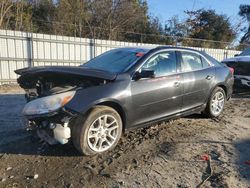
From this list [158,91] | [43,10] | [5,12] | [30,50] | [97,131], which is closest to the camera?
[97,131]

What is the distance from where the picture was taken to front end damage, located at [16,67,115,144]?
420 centimetres

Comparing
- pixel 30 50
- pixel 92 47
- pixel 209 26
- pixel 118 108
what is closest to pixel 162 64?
pixel 118 108

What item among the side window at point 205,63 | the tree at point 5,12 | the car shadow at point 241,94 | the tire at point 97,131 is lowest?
the car shadow at point 241,94

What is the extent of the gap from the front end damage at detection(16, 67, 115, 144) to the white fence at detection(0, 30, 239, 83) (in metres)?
6.76

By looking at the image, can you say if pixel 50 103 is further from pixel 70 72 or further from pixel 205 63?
pixel 205 63

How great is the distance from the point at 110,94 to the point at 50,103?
872 mm

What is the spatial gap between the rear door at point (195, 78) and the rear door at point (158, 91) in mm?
213

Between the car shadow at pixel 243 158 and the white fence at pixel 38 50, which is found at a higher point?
the white fence at pixel 38 50

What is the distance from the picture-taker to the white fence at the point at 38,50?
11.1m

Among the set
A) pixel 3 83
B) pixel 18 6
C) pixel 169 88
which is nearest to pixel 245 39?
pixel 18 6

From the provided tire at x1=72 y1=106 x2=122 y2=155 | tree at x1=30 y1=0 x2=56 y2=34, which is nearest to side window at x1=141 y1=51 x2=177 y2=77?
tire at x1=72 y1=106 x2=122 y2=155

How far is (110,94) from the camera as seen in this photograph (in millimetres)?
4531

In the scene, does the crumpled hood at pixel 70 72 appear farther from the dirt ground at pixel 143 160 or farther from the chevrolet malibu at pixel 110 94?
the dirt ground at pixel 143 160

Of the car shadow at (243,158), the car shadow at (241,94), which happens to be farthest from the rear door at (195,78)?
the car shadow at (241,94)
